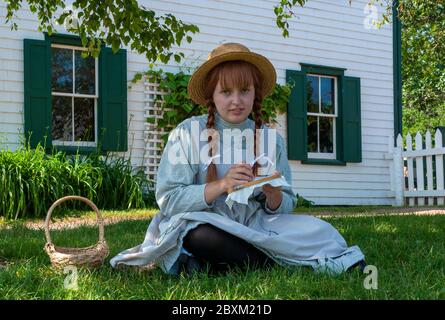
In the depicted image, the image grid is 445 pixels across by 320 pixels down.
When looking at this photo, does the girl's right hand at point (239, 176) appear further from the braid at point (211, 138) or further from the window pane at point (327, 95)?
the window pane at point (327, 95)

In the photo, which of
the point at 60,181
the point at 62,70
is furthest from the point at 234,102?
the point at 62,70

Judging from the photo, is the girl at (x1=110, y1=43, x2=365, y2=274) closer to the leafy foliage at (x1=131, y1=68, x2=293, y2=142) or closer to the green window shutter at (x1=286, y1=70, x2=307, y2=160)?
the leafy foliage at (x1=131, y1=68, x2=293, y2=142)

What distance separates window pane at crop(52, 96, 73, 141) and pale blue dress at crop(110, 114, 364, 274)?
5.38m

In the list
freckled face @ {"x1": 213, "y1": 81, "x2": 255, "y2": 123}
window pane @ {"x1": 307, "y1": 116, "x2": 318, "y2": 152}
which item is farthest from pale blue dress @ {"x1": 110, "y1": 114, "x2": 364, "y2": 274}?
window pane @ {"x1": 307, "y1": 116, "x2": 318, "y2": 152}

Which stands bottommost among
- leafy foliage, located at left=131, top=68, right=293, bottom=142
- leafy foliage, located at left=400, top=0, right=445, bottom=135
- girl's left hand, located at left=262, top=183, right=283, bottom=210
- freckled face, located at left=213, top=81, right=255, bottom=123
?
girl's left hand, located at left=262, top=183, right=283, bottom=210

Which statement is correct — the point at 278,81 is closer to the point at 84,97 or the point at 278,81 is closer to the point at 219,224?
the point at 84,97

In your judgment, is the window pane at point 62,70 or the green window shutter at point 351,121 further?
the green window shutter at point 351,121

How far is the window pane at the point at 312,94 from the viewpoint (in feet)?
33.7

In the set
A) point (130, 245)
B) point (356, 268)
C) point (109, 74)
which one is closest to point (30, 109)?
point (109, 74)

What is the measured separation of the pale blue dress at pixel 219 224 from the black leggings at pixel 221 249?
0.12 feet

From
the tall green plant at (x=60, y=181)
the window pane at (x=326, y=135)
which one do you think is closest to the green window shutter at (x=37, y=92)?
the tall green plant at (x=60, y=181)

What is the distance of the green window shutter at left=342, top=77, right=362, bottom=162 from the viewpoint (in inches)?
404

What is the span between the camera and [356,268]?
9.61 ft
